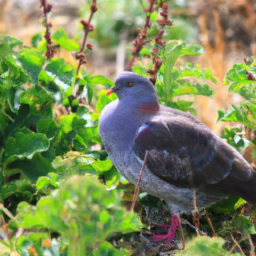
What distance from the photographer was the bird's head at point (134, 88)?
2.72 m

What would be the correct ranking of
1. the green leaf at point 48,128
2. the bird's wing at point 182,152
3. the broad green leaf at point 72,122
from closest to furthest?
the bird's wing at point 182,152 < the green leaf at point 48,128 < the broad green leaf at point 72,122

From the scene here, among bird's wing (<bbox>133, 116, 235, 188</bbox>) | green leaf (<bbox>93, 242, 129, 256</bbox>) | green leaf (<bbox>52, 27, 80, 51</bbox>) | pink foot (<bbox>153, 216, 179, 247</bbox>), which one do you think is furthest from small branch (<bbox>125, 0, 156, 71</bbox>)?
green leaf (<bbox>93, 242, 129, 256</bbox>)

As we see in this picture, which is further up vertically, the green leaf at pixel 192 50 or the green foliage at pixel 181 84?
the green leaf at pixel 192 50

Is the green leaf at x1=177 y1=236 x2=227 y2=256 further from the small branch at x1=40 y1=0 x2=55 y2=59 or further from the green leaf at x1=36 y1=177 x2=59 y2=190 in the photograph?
the small branch at x1=40 y1=0 x2=55 y2=59

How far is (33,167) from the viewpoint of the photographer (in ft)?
8.87

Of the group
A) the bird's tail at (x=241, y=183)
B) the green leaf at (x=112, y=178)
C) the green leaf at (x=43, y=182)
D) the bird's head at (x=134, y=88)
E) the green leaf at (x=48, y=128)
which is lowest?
the green leaf at (x=112, y=178)

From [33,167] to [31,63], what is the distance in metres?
0.61

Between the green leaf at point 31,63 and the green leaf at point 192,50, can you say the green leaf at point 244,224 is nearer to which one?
the green leaf at point 192,50

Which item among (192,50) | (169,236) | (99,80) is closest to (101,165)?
(169,236)

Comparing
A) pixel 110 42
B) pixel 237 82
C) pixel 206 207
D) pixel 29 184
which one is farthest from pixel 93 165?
pixel 110 42

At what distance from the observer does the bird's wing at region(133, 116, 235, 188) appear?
244 centimetres

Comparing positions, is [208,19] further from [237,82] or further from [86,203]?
[86,203]

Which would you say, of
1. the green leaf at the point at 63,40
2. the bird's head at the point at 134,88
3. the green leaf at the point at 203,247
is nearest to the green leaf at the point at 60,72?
the green leaf at the point at 63,40

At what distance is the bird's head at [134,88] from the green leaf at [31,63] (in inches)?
18.0
